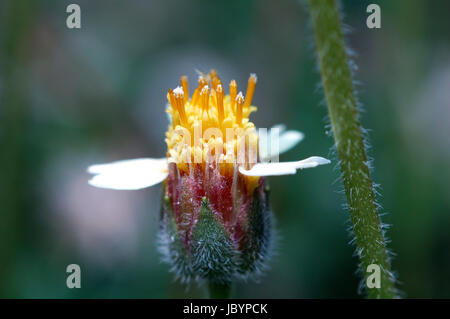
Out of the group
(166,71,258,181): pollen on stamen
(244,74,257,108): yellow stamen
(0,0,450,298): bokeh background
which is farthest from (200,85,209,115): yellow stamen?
(0,0,450,298): bokeh background

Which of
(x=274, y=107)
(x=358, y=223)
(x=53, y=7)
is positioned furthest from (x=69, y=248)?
(x=358, y=223)

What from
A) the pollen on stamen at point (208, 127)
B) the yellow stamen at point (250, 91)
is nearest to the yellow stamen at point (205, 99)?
the pollen on stamen at point (208, 127)

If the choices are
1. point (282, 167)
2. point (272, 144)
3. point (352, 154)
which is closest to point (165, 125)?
point (272, 144)

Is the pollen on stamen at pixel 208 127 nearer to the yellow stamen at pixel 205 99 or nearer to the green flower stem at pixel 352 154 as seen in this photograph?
the yellow stamen at pixel 205 99

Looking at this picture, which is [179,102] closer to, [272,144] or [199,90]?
[199,90]

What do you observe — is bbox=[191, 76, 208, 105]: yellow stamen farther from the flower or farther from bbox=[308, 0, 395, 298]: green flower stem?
bbox=[308, 0, 395, 298]: green flower stem
